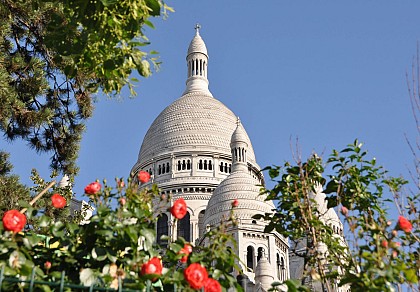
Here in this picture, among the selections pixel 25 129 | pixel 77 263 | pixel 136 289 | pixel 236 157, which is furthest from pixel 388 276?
pixel 236 157

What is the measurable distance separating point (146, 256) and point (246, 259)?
35.8 metres

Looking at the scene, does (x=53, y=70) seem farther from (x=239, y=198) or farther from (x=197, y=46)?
(x=197, y=46)

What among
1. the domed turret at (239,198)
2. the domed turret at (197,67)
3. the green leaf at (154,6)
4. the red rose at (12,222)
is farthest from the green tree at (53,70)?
the domed turret at (197,67)

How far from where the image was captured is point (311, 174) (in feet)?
18.9

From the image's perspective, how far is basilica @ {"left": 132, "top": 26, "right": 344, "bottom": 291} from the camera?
39.7 metres

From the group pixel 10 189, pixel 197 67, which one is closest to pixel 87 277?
pixel 10 189

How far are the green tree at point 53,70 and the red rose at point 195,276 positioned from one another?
78.3 inches

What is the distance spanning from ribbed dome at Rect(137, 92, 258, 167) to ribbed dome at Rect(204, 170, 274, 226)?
30.6 feet

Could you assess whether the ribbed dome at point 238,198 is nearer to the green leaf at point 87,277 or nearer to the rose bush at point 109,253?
the rose bush at point 109,253

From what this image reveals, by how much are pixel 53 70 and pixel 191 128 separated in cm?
4509

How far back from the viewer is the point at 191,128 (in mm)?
54406

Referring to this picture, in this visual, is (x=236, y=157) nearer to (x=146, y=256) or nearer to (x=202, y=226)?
(x=202, y=226)

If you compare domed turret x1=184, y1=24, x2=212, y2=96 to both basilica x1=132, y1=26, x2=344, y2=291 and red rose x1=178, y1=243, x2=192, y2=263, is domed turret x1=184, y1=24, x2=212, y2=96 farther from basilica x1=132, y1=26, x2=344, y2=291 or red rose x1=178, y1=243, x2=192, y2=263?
red rose x1=178, y1=243, x2=192, y2=263

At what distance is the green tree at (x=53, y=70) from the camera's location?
→ 16.2 feet
